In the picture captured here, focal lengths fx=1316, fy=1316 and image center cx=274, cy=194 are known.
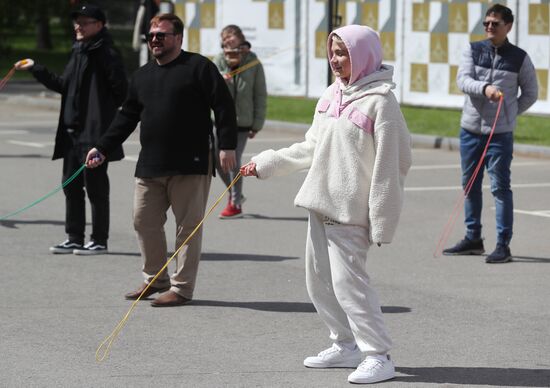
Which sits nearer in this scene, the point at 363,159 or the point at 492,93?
the point at 363,159

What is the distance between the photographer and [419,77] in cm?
2270

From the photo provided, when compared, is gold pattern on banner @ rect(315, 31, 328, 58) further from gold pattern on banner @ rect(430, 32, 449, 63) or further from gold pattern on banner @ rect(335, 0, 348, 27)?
gold pattern on banner @ rect(430, 32, 449, 63)

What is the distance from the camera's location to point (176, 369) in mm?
6465

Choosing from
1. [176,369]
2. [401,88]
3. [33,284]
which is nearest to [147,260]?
[33,284]

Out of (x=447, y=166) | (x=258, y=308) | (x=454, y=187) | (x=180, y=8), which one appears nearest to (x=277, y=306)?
(x=258, y=308)

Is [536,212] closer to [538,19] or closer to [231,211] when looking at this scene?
[231,211]

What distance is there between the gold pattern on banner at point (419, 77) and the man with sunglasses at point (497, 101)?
12765 millimetres

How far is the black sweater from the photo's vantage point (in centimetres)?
796

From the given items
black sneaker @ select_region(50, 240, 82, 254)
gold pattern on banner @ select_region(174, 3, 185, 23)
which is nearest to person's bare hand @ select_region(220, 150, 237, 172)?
black sneaker @ select_region(50, 240, 82, 254)

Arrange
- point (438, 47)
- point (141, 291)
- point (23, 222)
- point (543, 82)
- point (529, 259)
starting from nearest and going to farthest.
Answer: point (141, 291)
point (529, 259)
point (23, 222)
point (543, 82)
point (438, 47)

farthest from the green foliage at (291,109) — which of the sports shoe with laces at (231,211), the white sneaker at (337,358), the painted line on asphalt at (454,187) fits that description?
the white sneaker at (337,358)

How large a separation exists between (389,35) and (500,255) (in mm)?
13618

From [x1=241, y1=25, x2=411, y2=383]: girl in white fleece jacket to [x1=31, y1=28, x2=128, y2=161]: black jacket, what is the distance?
3.67 metres

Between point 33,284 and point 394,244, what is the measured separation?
3129mm
